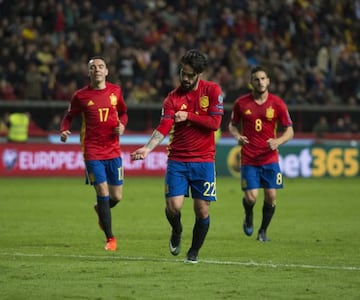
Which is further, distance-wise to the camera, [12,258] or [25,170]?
[25,170]

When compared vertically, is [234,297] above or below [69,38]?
below

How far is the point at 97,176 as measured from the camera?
13484 millimetres

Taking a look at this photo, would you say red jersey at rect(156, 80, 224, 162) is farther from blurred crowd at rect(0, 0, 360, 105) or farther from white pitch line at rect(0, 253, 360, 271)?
blurred crowd at rect(0, 0, 360, 105)

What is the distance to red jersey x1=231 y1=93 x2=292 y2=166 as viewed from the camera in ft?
49.0

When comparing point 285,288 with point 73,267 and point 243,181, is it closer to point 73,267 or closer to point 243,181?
point 73,267

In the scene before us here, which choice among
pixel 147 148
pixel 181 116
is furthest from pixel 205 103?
pixel 147 148

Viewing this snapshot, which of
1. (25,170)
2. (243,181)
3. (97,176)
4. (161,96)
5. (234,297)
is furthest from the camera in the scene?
(161,96)

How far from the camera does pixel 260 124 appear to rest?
49.2ft

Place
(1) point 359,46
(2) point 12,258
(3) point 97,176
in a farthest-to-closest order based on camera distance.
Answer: (1) point 359,46, (3) point 97,176, (2) point 12,258

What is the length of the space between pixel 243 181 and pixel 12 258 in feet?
13.3

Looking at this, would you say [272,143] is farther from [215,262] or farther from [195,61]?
[195,61]

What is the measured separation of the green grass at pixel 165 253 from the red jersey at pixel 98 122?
1.25 m

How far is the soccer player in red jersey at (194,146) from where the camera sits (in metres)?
11.6

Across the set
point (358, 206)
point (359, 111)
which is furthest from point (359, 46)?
point (358, 206)
